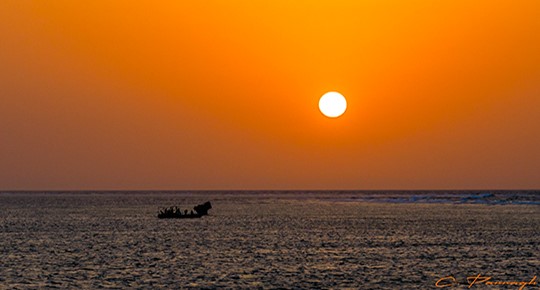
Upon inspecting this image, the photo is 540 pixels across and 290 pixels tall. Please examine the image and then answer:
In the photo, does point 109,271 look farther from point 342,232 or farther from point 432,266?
point 342,232

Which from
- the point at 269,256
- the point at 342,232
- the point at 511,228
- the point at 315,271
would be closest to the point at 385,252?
the point at 269,256

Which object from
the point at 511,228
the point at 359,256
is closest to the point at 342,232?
the point at 511,228

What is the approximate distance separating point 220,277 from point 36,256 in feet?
52.5

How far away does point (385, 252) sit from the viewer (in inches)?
2042

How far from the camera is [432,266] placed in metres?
43.8

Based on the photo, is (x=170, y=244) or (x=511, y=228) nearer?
(x=170, y=244)

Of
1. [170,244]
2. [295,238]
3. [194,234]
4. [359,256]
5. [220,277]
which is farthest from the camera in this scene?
[194,234]

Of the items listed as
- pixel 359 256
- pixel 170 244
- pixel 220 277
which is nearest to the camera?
pixel 220 277

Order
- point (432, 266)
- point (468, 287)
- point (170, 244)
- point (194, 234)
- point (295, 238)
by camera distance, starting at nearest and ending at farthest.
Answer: point (468, 287), point (432, 266), point (170, 244), point (295, 238), point (194, 234)

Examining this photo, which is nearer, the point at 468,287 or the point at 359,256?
the point at 468,287

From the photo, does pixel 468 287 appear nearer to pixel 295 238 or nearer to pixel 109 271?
pixel 109 271

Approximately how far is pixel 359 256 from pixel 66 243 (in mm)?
23300

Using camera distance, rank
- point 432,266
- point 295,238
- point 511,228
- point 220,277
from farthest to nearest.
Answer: point 511,228, point 295,238, point 432,266, point 220,277

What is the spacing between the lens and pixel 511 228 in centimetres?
7538
